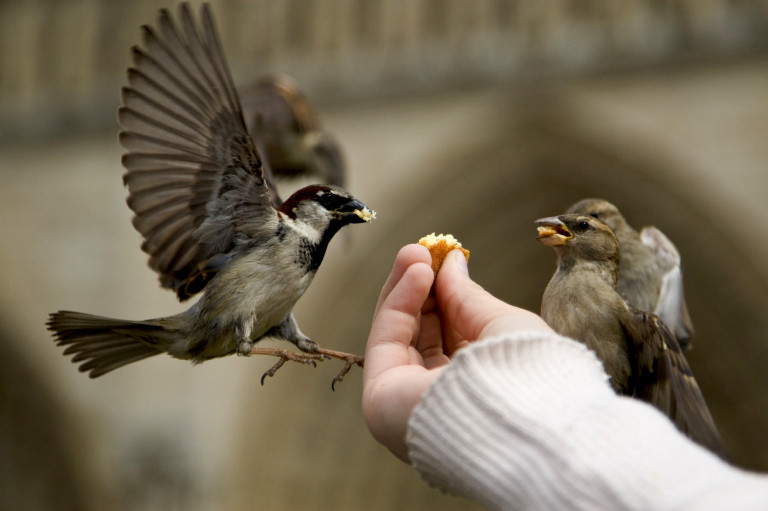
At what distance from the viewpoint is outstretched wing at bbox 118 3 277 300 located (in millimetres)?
2025

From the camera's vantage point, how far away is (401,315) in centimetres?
178

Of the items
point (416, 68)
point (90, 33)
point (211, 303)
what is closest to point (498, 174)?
point (416, 68)

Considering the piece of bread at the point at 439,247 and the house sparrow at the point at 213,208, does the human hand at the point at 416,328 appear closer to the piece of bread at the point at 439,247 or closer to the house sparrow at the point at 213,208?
the piece of bread at the point at 439,247

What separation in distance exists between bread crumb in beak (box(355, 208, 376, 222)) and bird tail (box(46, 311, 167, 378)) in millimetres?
511

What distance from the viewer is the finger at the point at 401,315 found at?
5.75 ft

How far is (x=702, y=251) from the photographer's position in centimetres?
739

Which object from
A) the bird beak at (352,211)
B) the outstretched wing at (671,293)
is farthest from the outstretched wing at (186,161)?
the outstretched wing at (671,293)

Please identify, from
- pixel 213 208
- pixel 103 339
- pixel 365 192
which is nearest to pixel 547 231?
pixel 213 208

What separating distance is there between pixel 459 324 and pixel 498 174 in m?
6.29

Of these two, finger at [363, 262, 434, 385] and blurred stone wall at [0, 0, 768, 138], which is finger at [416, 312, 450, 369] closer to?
finger at [363, 262, 434, 385]

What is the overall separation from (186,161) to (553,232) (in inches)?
35.3

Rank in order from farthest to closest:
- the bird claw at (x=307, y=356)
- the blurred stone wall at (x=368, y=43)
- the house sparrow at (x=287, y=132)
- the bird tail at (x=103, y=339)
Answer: the blurred stone wall at (x=368, y=43) < the house sparrow at (x=287, y=132) < the bird tail at (x=103, y=339) < the bird claw at (x=307, y=356)

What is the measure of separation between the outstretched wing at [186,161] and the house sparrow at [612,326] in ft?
2.33

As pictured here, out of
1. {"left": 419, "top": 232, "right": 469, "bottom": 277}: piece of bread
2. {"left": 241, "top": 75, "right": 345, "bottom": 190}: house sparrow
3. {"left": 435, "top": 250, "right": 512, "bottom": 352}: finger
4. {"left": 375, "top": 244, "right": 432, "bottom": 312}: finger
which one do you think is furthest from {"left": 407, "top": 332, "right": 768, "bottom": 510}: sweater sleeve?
{"left": 241, "top": 75, "right": 345, "bottom": 190}: house sparrow
